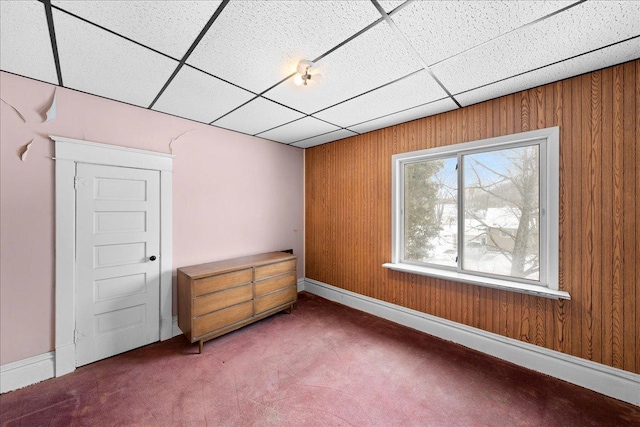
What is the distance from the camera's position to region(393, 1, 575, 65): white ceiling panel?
1371mm

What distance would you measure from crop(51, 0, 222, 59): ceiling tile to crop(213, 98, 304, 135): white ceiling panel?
0.98 metres

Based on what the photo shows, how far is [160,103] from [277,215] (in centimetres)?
216

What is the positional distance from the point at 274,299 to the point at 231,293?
0.66 metres

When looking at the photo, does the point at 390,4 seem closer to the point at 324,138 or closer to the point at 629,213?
the point at 629,213

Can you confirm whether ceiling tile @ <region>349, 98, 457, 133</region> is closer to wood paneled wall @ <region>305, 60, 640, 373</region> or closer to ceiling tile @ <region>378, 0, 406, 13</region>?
wood paneled wall @ <region>305, 60, 640, 373</region>

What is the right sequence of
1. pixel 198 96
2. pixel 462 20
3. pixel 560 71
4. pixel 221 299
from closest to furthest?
pixel 462 20 → pixel 560 71 → pixel 198 96 → pixel 221 299

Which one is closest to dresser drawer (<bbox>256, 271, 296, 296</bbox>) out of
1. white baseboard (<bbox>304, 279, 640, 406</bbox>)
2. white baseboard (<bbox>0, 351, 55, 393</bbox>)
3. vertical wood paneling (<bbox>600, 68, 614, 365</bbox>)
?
white baseboard (<bbox>304, 279, 640, 406</bbox>)

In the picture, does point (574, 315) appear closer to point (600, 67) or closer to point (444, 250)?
point (444, 250)

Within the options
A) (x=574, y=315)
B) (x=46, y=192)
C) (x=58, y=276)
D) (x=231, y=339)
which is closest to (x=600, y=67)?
(x=574, y=315)

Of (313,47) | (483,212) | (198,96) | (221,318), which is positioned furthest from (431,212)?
(198,96)

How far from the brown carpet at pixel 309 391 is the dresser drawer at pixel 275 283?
62cm

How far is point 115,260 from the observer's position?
2.55 meters

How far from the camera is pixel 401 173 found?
3.38 m

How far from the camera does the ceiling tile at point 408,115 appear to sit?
2.66m
